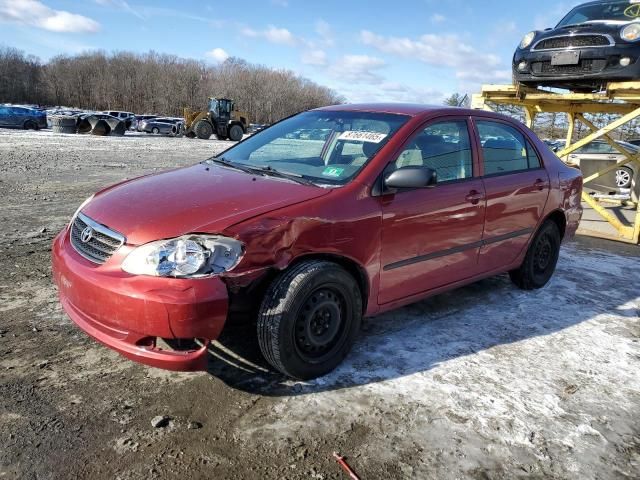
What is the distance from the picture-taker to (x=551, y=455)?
2.52m

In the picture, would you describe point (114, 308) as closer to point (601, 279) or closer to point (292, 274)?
point (292, 274)

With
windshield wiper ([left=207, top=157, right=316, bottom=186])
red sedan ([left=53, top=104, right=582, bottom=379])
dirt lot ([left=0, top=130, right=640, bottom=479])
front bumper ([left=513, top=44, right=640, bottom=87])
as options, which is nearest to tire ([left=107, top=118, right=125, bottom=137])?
front bumper ([left=513, top=44, right=640, bottom=87])

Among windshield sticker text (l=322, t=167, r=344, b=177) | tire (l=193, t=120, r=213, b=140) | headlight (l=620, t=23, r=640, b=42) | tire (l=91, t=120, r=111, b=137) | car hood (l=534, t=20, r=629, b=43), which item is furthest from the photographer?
tire (l=193, t=120, r=213, b=140)

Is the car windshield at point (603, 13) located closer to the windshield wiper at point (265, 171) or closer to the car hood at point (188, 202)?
the windshield wiper at point (265, 171)

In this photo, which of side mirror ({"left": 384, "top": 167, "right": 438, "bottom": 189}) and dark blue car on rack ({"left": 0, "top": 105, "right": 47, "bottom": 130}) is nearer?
side mirror ({"left": 384, "top": 167, "right": 438, "bottom": 189})

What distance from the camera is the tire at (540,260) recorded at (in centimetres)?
480

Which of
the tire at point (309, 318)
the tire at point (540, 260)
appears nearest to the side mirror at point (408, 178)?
the tire at point (309, 318)

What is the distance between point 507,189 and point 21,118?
34.2m

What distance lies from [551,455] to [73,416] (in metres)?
2.41

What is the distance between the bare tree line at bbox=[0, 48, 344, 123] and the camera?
83000 mm

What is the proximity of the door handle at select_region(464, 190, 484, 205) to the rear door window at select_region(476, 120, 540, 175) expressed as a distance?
255 mm

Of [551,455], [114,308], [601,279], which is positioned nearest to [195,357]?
[114,308]

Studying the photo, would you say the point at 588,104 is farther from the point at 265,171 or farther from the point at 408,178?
the point at 265,171

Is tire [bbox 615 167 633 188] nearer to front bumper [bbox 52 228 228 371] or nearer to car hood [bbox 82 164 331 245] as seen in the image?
car hood [bbox 82 164 331 245]
